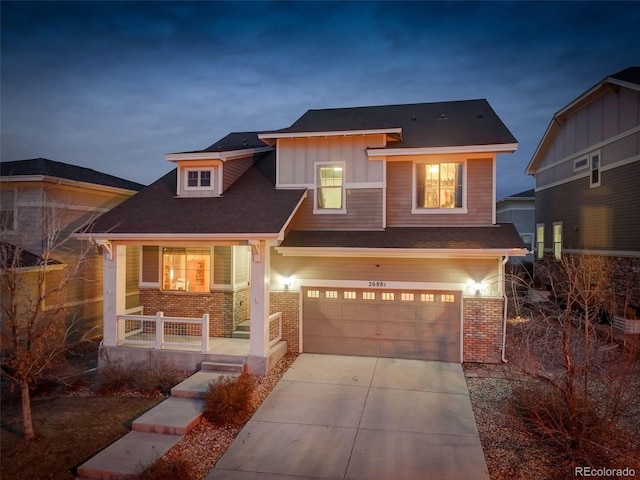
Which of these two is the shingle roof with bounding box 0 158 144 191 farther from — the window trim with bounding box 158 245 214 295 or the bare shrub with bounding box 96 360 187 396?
the bare shrub with bounding box 96 360 187 396

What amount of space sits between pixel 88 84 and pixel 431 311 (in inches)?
633

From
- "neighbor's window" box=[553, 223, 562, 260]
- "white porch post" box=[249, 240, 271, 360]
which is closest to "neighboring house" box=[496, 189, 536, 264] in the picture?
"neighbor's window" box=[553, 223, 562, 260]

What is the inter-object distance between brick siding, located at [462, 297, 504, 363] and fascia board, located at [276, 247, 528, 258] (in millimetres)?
1390

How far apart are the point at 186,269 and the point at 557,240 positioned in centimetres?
1769

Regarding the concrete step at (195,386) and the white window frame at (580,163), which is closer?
the concrete step at (195,386)

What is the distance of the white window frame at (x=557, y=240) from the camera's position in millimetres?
19922

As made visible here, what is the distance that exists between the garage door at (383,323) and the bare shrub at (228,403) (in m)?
4.14

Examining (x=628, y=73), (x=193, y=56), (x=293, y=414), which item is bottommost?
(x=293, y=414)

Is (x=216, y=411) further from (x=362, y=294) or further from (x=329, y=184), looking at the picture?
(x=329, y=184)

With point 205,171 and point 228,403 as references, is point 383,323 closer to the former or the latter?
point 228,403

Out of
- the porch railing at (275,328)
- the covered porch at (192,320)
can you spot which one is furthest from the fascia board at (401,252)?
the porch railing at (275,328)

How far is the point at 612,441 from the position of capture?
665 centimetres

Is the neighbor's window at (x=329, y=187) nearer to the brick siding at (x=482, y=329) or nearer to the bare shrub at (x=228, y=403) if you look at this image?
the brick siding at (x=482, y=329)

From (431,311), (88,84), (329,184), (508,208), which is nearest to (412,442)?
(431,311)
